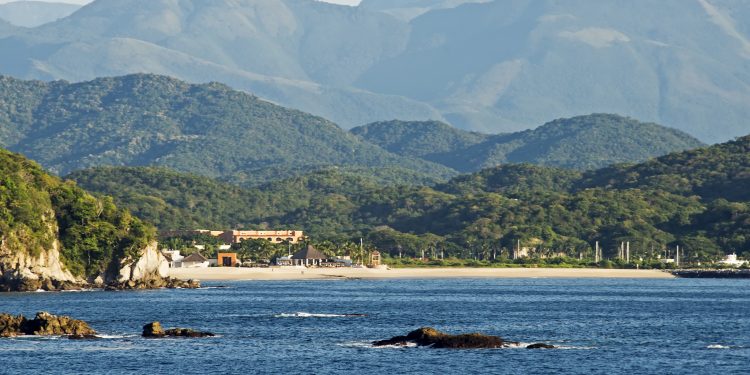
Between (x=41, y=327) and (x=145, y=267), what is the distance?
68.4 metres

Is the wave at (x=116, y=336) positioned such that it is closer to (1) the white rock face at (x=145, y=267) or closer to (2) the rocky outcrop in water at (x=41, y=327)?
(2) the rocky outcrop in water at (x=41, y=327)

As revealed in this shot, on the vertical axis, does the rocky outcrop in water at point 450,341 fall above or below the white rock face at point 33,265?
below

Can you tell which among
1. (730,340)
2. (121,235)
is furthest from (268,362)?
(121,235)

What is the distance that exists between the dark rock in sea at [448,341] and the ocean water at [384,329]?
1.65 m

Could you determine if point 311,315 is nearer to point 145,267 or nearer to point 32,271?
point 32,271

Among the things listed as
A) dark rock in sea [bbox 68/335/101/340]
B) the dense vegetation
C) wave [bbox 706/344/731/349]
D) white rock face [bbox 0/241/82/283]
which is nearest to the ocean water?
wave [bbox 706/344/731/349]

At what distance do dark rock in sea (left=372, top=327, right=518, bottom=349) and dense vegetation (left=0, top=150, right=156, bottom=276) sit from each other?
61.7 m

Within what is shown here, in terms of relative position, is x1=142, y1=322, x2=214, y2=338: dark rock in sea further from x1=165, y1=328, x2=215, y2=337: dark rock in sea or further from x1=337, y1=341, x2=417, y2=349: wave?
x1=337, y1=341, x2=417, y2=349: wave

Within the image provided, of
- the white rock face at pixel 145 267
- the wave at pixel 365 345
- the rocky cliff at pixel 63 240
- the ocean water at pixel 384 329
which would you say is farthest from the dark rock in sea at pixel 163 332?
the white rock face at pixel 145 267

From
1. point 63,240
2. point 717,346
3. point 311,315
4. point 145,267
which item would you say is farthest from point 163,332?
point 145,267

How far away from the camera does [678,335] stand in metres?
104

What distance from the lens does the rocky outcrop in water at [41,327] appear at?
9656cm

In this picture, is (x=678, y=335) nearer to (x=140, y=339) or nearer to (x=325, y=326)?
(x=325, y=326)

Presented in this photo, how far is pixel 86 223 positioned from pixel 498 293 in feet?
149
